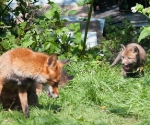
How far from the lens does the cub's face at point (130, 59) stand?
946 centimetres

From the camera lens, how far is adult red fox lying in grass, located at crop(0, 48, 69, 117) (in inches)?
257

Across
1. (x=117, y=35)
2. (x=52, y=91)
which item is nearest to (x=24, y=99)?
(x=52, y=91)

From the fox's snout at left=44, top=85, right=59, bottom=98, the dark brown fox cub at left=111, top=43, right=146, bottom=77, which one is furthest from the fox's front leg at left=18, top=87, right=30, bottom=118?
the dark brown fox cub at left=111, top=43, right=146, bottom=77

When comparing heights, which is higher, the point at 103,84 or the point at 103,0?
the point at 103,0

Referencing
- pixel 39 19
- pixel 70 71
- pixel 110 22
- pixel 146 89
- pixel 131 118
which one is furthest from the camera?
pixel 110 22

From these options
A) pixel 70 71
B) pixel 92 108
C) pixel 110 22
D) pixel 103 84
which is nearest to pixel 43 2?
pixel 110 22

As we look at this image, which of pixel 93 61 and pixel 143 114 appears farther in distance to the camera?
pixel 93 61

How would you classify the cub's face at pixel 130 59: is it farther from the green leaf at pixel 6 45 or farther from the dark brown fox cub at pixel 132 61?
the green leaf at pixel 6 45

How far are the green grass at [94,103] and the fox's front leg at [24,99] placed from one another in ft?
0.28

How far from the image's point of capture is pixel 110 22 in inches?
532

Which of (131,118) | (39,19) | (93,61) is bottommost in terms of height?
(131,118)

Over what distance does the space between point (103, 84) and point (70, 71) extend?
1277mm

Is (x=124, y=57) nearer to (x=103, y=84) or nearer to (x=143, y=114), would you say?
(x=103, y=84)

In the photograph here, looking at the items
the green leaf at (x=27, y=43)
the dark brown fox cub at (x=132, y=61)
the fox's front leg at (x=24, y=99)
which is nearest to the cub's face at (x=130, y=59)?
the dark brown fox cub at (x=132, y=61)
